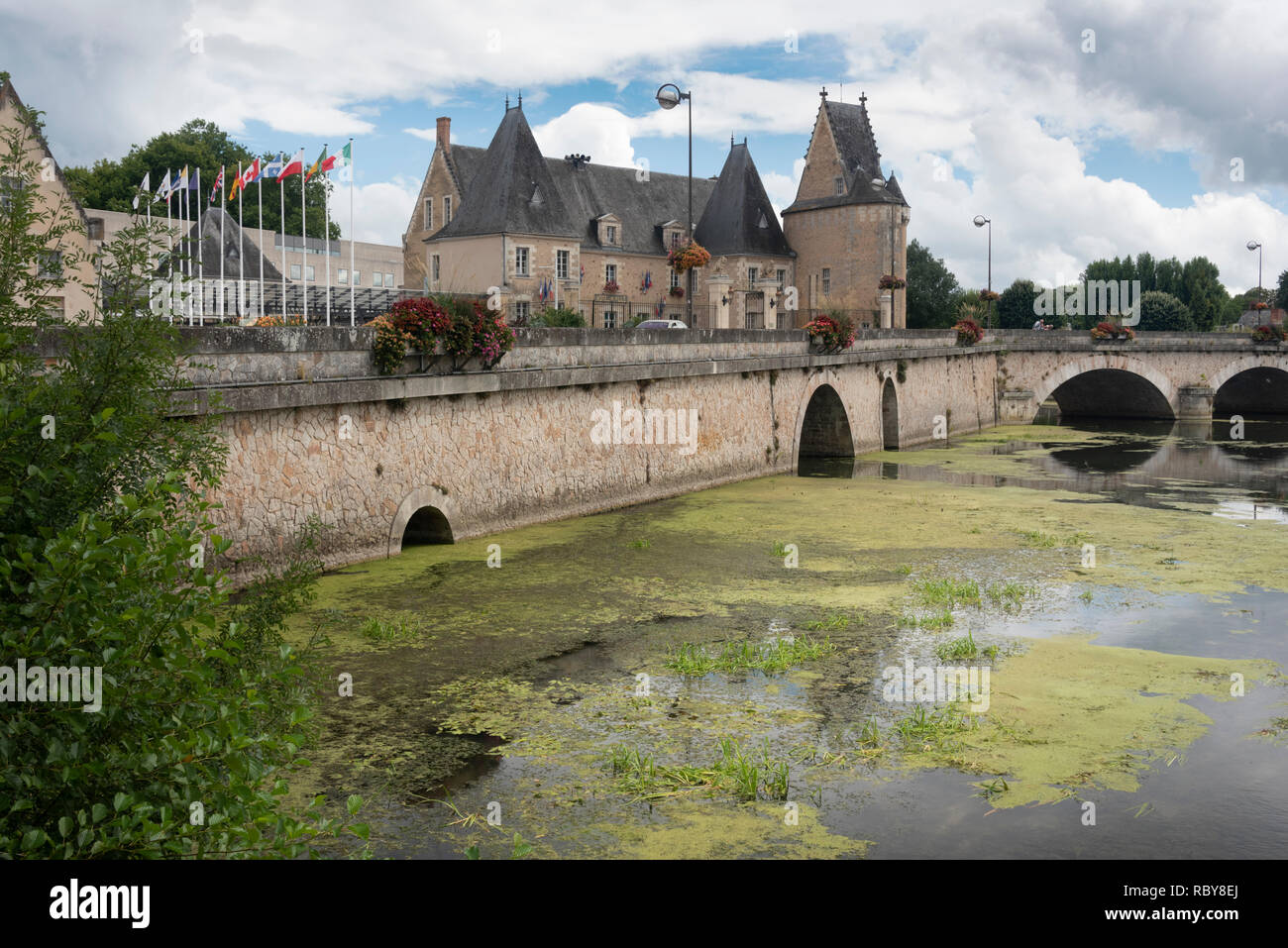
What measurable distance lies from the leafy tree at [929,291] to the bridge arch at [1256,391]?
15.6 m

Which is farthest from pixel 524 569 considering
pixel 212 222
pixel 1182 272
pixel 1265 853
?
pixel 1182 272

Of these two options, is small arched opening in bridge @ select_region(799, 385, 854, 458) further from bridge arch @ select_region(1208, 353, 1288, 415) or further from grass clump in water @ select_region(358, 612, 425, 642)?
bridge arch @ select_region(1208, 353, 1288, 415)

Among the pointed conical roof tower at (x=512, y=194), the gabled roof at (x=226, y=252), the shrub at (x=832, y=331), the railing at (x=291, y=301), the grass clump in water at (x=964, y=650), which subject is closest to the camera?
the grass clump in water at (x=964, y=650)

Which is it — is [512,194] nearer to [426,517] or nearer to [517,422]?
[517,422]

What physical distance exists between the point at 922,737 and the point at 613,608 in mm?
4989

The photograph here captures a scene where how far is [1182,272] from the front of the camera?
91375 millimetres

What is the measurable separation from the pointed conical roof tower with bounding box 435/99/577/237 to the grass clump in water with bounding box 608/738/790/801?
123ft

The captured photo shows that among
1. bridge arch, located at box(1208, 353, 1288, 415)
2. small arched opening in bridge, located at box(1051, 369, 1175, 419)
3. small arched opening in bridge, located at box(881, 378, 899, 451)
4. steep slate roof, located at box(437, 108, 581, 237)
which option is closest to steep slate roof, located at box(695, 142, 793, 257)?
steep slate roof, located at box(437, 108, 581, 237)

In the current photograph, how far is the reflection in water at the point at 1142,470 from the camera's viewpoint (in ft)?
81.4

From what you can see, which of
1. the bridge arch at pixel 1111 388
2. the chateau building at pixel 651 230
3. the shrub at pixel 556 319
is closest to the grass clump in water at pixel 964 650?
the shrub at pixel 556 319

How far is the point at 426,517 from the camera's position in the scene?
16.9m

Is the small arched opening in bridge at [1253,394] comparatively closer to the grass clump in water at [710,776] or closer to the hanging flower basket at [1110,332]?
the hanging flower basket at [1110,332]
